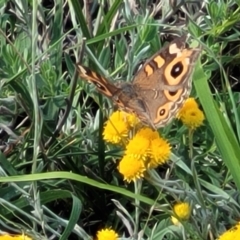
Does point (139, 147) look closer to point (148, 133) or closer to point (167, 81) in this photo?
point (148, 133)

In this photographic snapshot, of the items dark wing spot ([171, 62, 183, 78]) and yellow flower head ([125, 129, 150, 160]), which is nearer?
yellow flower head ([125, 129, 150, 160])

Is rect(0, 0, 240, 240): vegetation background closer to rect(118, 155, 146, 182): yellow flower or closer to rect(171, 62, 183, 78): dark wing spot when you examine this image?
rect(171, 62, 183, 78): dark wing spot

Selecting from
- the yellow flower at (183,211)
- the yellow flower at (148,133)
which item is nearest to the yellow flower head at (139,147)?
the yellow flower at (148,133)

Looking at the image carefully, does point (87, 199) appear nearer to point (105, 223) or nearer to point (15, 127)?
point (105, 223)

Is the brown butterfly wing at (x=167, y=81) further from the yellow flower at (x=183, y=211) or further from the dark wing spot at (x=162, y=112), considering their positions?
the yellow flower at (x=183, y=211)

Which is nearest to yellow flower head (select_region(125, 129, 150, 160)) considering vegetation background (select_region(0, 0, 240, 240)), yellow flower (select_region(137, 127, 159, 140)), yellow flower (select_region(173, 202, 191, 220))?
yellow flower (select_region(137, 127, 159, 140))

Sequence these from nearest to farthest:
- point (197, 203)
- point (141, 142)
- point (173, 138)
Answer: point (141, 142) → point (197, 203) → point (173, 138)

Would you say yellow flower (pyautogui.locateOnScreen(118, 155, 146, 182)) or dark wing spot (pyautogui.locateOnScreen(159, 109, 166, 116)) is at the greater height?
dark wing spot (pyautogui.locateOnScreen(159, 109, 166, 116))

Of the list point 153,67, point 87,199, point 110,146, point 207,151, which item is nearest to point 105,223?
point 87,199
